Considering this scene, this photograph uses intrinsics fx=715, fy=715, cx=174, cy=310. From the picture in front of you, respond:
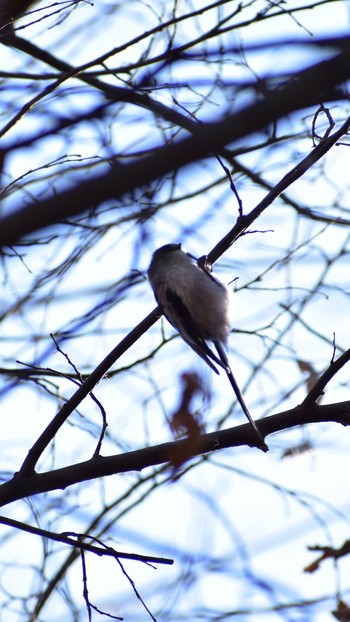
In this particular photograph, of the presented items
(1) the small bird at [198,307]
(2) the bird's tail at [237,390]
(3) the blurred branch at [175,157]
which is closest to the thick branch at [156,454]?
(2) the bird's tail at [237,390]

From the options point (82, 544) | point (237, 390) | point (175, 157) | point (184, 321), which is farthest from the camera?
point (184, 321)

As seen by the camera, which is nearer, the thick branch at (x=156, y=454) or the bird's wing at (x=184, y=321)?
the thick branch at (x=156, y=454)

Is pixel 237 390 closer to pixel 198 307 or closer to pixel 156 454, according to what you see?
pixel 198 307

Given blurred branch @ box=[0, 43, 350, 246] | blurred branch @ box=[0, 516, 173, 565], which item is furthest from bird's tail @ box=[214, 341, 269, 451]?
blurred branch @ box=[0, 43, 350, 246]

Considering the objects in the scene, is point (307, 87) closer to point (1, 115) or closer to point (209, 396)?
point (209, 396)

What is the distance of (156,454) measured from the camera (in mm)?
3029

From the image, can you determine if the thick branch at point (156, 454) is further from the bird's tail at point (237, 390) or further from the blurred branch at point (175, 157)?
the blurred branch at point (175, 157)

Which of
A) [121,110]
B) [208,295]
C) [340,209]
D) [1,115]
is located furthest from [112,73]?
[340,209]

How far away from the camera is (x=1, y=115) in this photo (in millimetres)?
4191

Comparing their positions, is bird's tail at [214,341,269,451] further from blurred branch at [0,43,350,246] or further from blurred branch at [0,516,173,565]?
blurred branch at [0,43,350,246]

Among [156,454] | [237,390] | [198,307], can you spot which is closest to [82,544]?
[156,454]

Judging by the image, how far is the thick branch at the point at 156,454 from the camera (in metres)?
3.02

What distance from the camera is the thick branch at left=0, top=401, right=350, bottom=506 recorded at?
3021mm

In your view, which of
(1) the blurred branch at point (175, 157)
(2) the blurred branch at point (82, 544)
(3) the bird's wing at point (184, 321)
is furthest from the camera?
(3) the bird's wing at point (184, 321)
